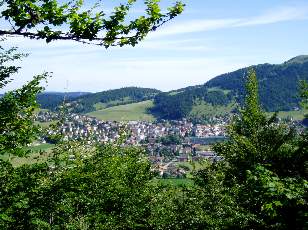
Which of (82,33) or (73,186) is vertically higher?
(82,33)

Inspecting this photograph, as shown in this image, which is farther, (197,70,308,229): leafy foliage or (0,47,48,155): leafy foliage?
(197,70,308,229): leafy foliage

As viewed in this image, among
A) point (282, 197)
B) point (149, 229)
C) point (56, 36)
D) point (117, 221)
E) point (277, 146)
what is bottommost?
point (149, 229)

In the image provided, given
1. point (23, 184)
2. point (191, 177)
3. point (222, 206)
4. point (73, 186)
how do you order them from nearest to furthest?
1. point (23, 184)
2. point (73, 186)
3. point (222, 206)
4. point (191, 177)

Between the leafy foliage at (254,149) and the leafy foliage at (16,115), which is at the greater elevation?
the leafy foliage at (16,115)

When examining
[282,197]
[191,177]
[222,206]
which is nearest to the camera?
[282,197]

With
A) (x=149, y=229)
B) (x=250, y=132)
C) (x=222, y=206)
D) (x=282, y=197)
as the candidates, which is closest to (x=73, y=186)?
(x=222, y=206)

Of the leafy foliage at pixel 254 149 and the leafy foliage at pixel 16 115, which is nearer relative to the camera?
the leafy foliage at pixel 16 115

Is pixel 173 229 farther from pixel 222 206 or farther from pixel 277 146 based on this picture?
pixel 277 146

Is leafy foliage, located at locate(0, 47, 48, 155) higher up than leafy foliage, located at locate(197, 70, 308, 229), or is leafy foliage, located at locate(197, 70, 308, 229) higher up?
leafy foliage, located at locate(0, 47, 48, 155)

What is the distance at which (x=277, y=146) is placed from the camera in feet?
106

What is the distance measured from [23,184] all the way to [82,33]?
11.1 metres

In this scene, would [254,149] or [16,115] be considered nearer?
[16,115]

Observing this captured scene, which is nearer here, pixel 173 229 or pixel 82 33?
pixel 82 33

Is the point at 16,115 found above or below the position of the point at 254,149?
above
